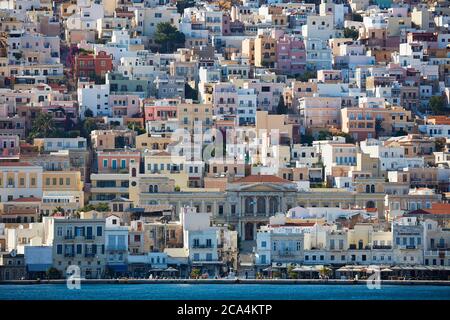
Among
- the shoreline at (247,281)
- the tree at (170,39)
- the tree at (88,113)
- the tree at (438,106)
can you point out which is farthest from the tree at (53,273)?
the tree at (170,39)

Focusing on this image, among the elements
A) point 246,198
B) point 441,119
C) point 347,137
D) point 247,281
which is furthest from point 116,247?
point 441,119

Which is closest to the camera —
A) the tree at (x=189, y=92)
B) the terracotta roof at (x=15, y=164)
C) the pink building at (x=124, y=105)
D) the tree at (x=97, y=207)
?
the tree at (x=97, y=207)

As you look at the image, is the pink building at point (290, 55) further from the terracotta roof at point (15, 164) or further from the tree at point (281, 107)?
the terracotta roof at point (15, 164)

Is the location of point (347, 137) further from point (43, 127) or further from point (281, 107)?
point (43, 127)

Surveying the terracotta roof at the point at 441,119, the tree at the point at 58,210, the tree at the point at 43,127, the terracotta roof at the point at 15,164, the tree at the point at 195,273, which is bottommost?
the tree at the point at 195,273

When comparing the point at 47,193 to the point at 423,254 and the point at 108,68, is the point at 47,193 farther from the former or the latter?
the point at 108,68

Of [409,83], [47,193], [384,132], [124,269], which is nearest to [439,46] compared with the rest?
[409,83]
